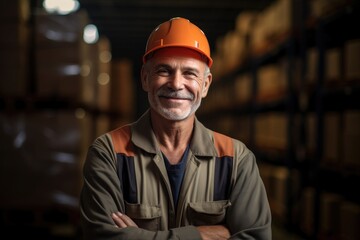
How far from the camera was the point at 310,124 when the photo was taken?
6570 millimetres

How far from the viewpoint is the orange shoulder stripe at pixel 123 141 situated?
100 inches

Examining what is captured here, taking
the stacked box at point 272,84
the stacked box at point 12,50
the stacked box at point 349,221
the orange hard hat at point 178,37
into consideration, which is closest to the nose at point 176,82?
the orange hard hat at point 178,37

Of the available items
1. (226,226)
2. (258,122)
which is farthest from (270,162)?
(226,226)

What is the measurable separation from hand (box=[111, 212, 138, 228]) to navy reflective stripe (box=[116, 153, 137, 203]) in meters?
0.10

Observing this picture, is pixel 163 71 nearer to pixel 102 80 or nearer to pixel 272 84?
pixel 272 84

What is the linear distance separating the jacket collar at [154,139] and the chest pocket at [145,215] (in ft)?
0.90

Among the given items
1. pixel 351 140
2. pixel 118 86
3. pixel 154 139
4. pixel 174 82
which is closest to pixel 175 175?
pixel 154 139

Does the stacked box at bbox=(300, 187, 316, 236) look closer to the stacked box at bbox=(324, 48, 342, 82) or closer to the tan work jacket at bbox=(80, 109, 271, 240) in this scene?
the stacked box at bbox=(324, 48, 342, 82)

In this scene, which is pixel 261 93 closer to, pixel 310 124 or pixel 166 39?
pixel 310 124

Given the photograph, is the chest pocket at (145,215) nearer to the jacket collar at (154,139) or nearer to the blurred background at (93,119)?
the jacket collar at (154,139)

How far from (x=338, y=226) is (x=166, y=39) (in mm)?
3851

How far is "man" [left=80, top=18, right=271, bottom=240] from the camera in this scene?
2.45m

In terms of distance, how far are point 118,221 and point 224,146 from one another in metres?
0.66

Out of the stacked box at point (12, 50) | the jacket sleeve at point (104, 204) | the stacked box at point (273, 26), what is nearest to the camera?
the jacket sleeve at point (104, 204)
